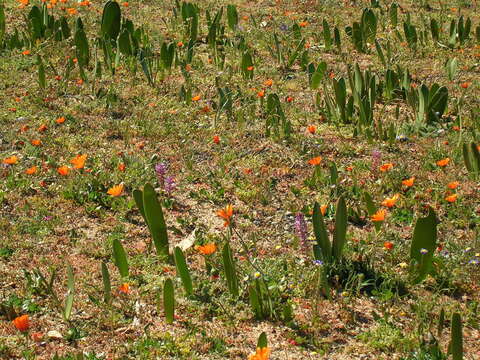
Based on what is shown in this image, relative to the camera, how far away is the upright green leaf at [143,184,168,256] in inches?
139

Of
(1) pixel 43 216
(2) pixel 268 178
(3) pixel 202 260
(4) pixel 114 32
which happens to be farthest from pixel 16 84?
(3) pixel 202 260

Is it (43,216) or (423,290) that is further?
(43,216)

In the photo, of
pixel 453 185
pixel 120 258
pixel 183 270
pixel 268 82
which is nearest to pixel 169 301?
pixel 183 270

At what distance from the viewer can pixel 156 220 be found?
3.61m

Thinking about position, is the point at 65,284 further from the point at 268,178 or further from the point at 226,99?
the point at 226,99

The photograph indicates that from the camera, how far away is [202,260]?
3697mm

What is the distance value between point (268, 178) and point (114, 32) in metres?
2.87

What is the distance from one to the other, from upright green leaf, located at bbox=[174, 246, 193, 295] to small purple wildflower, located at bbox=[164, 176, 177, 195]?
1.00 m

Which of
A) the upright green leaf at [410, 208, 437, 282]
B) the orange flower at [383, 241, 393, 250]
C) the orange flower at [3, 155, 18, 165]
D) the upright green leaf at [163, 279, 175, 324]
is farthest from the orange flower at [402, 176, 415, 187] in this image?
the orange flower at [3, 155, 18, 165]

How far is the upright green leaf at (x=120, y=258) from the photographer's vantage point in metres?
3.38

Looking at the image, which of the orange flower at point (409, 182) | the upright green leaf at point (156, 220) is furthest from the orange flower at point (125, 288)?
the orange flower at point (409, 182)

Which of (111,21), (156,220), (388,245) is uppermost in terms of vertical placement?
(111,21)

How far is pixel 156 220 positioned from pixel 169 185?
0.67m

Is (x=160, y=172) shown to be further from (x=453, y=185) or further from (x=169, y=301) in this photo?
(x=453, y=185)
